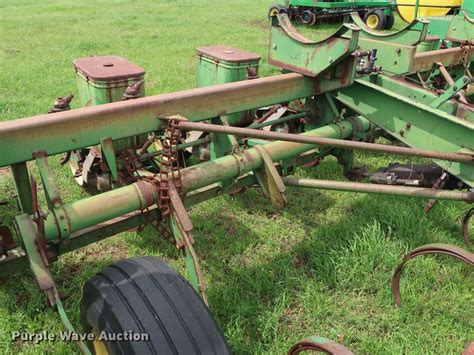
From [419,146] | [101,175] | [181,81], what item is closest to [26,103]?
[181,81]

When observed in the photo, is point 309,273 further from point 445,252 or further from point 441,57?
point 441,57

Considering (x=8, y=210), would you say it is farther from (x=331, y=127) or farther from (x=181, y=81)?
(x=181, y=81)

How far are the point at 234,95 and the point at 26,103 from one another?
4672 millimetres

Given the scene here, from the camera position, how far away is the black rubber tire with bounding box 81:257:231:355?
1.81 metres

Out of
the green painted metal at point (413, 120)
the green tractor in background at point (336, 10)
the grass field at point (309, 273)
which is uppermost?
the green painted metal at point (413, 120)

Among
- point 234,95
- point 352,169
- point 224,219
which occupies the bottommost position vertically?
point 224,219

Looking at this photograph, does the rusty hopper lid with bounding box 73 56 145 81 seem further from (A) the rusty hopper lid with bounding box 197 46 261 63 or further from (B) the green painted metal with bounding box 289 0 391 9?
(B) the green painted metal with bounding box 289 0 391 9

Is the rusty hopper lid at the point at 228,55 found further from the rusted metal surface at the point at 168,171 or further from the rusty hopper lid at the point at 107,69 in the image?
the rusted metal surface at the point at 168,171

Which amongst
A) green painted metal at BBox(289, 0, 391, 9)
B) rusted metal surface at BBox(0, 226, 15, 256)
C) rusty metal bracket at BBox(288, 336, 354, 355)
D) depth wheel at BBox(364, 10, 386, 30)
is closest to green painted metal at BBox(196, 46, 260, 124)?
rusted metal surface at BBox(0, 226, 15, 256)

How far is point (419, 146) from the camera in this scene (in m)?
3.01

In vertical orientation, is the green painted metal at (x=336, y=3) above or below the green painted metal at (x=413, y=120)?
below

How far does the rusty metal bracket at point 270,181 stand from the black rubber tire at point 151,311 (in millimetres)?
920

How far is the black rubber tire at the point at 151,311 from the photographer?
1813mm

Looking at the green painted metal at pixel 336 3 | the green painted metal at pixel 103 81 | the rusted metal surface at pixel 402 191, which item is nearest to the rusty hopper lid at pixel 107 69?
the green painted metal at pixel 103 81
